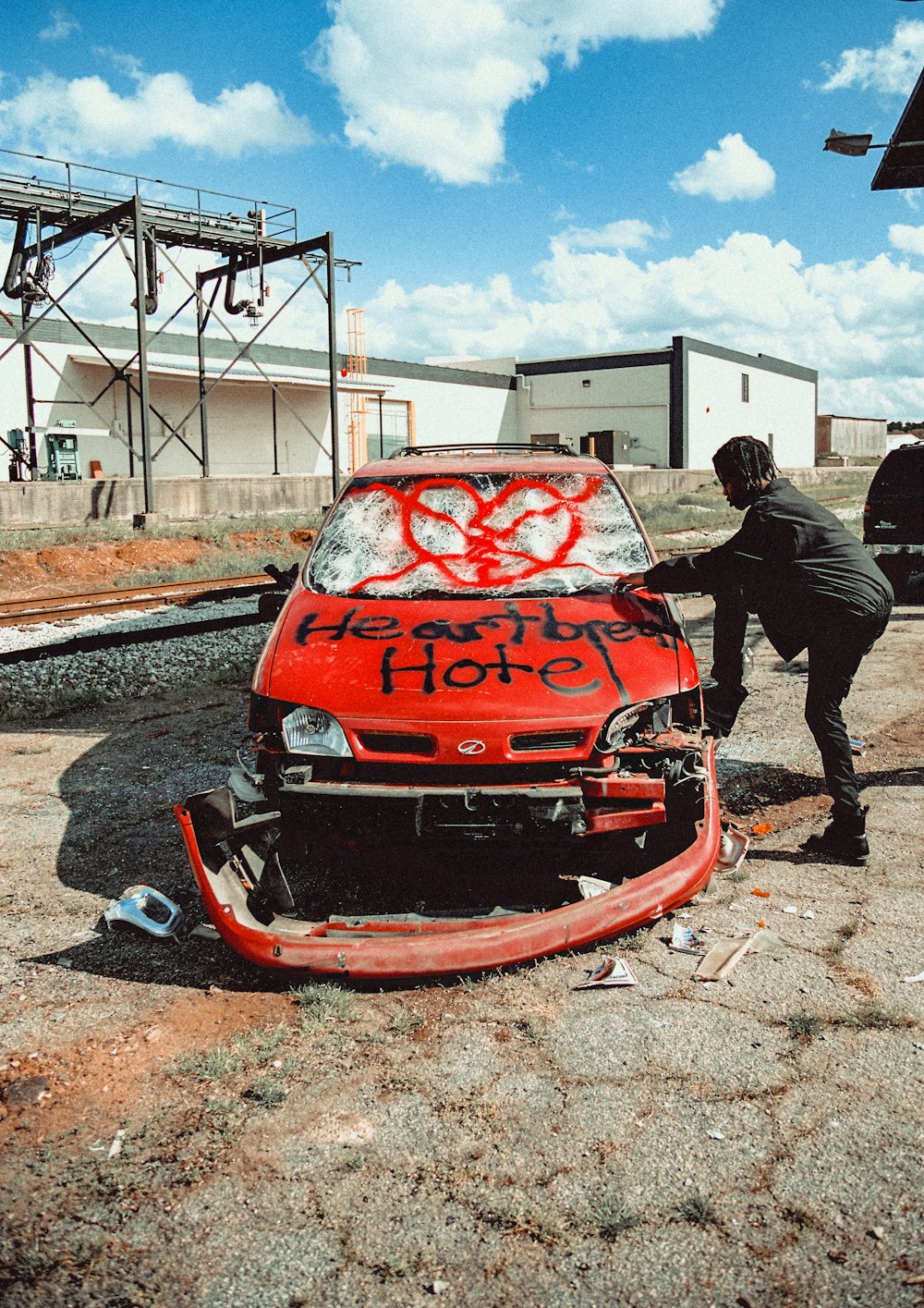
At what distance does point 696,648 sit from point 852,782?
5.09 m

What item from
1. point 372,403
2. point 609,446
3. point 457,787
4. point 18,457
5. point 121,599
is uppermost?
point 372,403

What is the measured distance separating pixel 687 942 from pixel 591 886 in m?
0.41

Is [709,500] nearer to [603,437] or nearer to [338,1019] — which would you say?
[603,437]

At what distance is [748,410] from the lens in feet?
185

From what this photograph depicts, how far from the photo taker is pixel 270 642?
4.36m

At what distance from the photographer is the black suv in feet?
37.2

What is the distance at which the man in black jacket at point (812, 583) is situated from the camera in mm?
4668

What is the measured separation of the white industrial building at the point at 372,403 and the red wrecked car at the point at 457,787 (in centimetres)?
1895

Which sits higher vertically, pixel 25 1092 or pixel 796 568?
pixel 796 568

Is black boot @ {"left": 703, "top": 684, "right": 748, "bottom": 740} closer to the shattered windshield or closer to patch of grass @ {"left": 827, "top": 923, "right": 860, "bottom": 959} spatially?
the shattered windshield

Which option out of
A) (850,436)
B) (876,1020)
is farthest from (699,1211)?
(850,436)

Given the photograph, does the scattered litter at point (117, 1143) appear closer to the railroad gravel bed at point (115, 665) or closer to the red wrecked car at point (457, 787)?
the red wrecked car at point (457, 787)

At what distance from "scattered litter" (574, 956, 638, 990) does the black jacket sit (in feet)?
5.70

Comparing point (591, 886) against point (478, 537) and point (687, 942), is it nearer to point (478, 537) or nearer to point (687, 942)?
point (687, 942)
